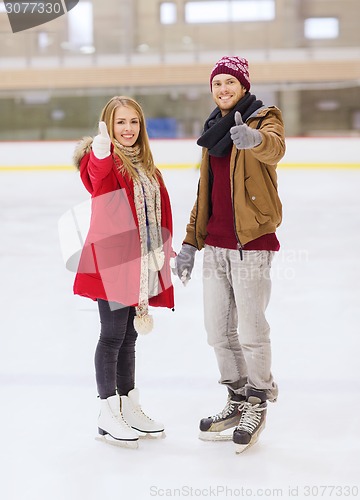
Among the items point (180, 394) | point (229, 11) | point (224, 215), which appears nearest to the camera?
point (224, 215)

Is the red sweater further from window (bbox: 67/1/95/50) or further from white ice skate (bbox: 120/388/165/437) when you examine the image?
window (bbox: 67/1/95/50)

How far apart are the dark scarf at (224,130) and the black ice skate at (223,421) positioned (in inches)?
30.6

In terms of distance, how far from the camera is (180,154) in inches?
451

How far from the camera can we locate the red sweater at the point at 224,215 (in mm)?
2176

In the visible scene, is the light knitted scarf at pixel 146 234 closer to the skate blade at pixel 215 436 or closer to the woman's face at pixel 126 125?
the woman's face at pixel 126 125

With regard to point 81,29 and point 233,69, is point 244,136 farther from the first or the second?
point 81,29

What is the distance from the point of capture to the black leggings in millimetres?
2254

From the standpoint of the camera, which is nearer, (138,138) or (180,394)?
(138,138)

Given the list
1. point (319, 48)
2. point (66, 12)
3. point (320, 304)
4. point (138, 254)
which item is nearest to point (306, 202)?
point (320, 304)

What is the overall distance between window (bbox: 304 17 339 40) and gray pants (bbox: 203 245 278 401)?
38.7ft

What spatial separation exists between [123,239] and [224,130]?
0.42 metres

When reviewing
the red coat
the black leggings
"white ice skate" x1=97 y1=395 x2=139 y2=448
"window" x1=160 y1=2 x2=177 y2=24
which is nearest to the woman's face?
the red coat

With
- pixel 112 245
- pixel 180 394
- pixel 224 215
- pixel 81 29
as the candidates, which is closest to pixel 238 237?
pixel 224 215

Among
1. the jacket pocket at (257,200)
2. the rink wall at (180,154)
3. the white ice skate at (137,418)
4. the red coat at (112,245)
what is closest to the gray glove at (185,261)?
the red coat at (112,245)
